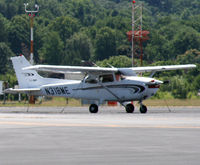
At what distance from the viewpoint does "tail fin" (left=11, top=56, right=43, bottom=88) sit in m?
36.0

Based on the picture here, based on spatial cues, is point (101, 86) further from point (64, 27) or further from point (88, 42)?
point (64, 27)

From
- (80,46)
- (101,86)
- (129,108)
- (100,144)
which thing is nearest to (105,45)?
(80,46)

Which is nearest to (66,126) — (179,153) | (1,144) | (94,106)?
(1,144)

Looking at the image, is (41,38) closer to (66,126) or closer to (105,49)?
(105,49)

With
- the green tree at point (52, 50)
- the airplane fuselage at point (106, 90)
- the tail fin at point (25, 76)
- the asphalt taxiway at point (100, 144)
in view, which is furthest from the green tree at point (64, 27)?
the asphalt taxiway at point (100, 144)

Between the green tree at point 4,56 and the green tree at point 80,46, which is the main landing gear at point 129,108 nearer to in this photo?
the green tree at point 4,56

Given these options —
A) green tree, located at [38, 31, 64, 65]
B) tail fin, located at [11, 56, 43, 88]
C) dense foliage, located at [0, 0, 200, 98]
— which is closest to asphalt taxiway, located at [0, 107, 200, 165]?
tail fin, located at [11, 56, 43, 88]

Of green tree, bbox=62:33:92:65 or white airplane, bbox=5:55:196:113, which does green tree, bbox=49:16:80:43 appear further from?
white airplane, bbox=5:55:196:113

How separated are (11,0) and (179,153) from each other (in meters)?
184

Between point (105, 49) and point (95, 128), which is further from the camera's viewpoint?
point (105, 49)

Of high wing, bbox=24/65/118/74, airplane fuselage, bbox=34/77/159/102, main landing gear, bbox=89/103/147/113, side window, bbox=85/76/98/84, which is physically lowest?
main landing gear, bbox=89/103/147/113

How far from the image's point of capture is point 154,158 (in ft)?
42.1

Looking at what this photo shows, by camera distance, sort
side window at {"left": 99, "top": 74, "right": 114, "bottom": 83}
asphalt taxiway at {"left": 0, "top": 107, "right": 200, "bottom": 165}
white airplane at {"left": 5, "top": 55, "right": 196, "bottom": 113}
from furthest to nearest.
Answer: side window at {"left": 99, "top": 74, "right": 114, "bottom": 83}, white airplane at {"left": 5, "top": 55, "right": 196, "bottom": 113}, asphalt taxiway at {"left": 0, "top": 107, "right": 200, "bottom": 165}

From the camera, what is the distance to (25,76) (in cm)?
3628
